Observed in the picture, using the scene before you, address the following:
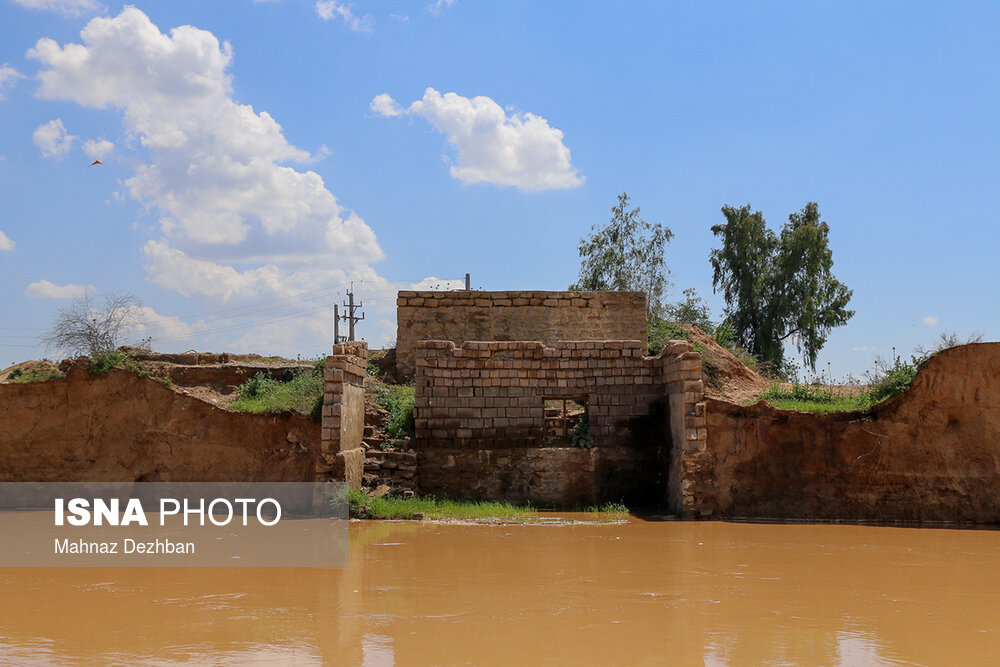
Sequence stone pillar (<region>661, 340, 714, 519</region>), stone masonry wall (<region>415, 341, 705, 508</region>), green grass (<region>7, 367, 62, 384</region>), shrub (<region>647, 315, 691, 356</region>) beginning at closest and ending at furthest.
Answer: stone pillar (<region>661, 340, 714, 519</region>) < stone masonry wall (<region>415, 341, 705, 508</region>) < green grass (<region>7, 367, 62, 384</region>) < shrub (<region>647, 315, 691, 356</region>)

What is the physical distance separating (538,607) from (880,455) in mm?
7824

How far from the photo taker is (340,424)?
39.0 ft

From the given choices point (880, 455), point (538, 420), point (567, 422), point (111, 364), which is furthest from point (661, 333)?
point (111, 364)

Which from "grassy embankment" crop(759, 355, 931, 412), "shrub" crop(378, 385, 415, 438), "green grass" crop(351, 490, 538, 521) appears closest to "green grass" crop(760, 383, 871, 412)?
"grassy embankment" crop(759, 355, 931, 412)

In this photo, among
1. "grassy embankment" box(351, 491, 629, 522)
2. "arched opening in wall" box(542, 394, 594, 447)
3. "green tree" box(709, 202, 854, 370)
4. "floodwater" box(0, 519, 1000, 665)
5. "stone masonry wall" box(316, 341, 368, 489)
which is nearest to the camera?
"floodwater" box(0, 519, 1000, 665)

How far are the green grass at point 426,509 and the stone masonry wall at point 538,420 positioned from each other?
0.81 m

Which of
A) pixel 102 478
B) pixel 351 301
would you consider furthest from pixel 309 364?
Result: pixel 351 301

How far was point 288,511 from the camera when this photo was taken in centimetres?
1338

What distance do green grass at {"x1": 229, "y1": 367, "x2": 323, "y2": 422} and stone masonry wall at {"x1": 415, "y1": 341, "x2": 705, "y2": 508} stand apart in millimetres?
1832

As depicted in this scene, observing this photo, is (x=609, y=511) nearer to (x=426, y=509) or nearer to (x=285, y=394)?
(x=426, y=509)

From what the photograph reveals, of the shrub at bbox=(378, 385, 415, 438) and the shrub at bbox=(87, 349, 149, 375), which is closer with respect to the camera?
the shrub at bbox=(378, 385, 415, 438)

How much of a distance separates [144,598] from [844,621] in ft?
18.8

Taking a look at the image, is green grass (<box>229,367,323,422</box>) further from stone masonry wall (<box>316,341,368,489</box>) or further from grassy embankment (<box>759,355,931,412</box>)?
grassy embankment (<box>759,355,931,412</box>)

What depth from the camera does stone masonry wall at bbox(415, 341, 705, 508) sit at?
521 inches
